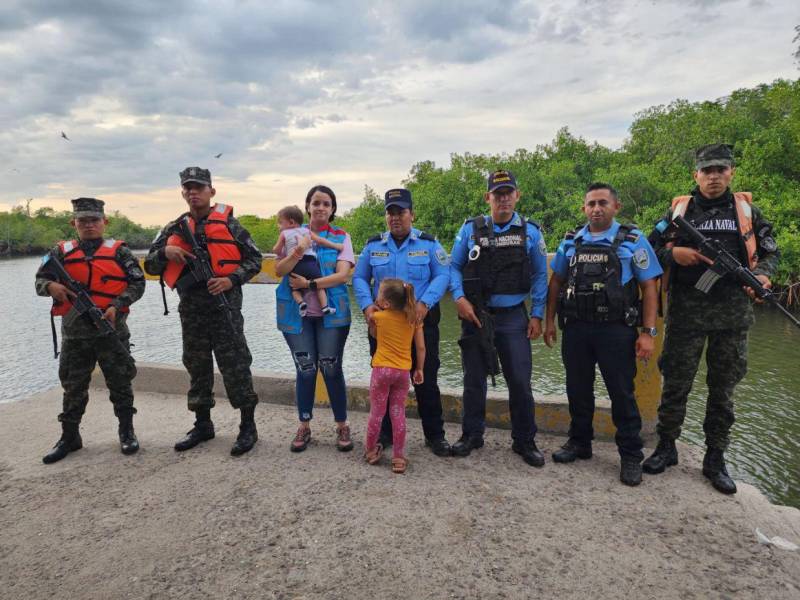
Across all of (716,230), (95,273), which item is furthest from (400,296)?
(95,273)

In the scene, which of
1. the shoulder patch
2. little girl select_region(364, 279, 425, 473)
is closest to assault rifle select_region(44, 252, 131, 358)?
little girl select_region(364, 279, 425, 473)

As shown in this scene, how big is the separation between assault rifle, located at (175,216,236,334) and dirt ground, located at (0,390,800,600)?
45.7 inches

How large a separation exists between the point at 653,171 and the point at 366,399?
904 inches

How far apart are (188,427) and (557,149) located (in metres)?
38.3

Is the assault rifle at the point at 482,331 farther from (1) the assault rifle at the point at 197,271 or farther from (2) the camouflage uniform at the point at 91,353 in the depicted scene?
(2) the camouflage uniform at the point at 91,353

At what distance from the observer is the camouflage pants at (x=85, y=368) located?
11.9 feet

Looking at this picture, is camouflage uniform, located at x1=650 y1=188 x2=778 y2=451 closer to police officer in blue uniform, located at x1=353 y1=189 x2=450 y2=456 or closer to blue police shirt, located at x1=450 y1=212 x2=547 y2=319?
blue police shirt, located at x1=450 y1=212 x2=547 y2=319

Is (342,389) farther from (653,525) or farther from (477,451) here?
(653,525)

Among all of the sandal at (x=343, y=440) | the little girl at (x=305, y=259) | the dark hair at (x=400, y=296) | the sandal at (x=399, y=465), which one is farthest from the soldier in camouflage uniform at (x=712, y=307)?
the little girl at (x=305, y=259)

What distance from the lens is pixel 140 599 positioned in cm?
215

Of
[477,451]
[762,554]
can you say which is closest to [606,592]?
[762,554]

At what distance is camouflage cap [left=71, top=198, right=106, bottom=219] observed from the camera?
11.8ft

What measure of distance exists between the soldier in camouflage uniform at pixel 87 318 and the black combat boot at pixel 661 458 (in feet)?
12.7

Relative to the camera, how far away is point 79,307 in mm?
3570
